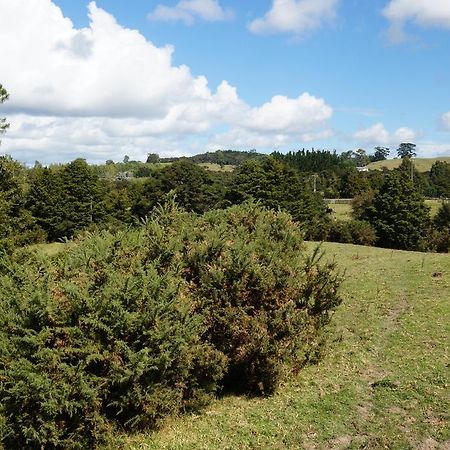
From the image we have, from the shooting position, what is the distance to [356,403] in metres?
10.3

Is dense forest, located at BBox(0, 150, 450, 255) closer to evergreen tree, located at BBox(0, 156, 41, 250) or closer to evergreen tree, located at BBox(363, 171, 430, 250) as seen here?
evergreen tree, located at BBox(363, 171, 430, 250)

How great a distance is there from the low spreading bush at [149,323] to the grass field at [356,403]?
544mm

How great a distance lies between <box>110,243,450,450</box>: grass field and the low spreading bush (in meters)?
0.54

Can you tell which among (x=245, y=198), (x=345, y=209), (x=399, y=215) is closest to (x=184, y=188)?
(x=245, y=198)

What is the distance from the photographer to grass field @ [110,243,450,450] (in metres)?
8.91

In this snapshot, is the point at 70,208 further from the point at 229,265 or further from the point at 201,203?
the point at 229,265

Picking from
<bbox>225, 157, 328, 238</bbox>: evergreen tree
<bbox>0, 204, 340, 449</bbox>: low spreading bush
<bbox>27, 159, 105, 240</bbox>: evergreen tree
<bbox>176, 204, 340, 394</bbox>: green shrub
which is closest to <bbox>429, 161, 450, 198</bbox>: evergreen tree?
<bbox>225, 157, 328, 238</bbox>: evergreen tree

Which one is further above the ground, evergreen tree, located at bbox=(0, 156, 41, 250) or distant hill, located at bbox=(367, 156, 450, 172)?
distant hill, located at bbox=(367, 156, 450, 172)

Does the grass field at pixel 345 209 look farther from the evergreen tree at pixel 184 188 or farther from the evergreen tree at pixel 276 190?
the evergreen tree at pixel 184 188

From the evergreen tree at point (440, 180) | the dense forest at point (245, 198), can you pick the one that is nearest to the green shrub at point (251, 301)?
the dense forest at point (245, 198)

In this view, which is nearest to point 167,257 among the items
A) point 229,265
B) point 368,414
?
point 229,265

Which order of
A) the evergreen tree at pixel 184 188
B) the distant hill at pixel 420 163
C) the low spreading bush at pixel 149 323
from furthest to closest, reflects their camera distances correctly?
the distant hill at pixel 420 163
the evergreen tree at pixel 184 188
the low spreading bush at pixel 149 323

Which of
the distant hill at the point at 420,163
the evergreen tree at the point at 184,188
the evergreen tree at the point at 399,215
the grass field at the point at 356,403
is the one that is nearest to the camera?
the grass field at the point at 356,403

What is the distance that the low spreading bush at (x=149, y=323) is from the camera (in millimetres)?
7961
